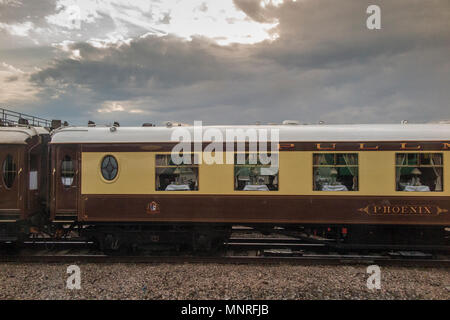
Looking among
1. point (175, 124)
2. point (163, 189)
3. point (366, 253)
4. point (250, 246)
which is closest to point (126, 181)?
point (163, 189)

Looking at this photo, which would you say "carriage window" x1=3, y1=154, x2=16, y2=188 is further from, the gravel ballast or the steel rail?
the gravel ballast

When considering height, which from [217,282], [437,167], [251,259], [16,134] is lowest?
[217,282]

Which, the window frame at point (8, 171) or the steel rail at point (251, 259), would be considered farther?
the window frame at point (8, 171)

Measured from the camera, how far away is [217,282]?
5.95 m

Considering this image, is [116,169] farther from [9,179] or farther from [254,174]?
[254,174]

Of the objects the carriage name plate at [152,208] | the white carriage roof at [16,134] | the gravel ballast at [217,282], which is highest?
the white carriage roof at [16,134]

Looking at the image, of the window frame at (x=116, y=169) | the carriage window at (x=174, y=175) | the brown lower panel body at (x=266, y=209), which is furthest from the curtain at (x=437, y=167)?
the window frame at (x=116, y=169)

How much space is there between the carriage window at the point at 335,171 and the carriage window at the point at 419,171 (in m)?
1.07

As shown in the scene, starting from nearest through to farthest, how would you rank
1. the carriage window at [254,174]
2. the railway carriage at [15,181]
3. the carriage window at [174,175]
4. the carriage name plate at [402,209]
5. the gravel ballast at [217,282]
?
1. the gravel ballast at [217,282]
2. the carriage name plate at [402,209]
3. the carriage window at [254,174]
4. the carriage window at [174,175]
5. the railway carriage at [15,181]

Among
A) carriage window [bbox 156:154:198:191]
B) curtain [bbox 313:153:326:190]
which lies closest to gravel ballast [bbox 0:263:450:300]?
carriage window [bbox 156:154:198:191]

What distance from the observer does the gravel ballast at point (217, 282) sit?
18.0ft

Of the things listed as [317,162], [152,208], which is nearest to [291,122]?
[317,162]

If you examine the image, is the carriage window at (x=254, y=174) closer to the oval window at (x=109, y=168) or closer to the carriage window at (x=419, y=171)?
the carriage window at (x=419, y=171)

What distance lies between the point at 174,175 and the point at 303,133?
3.56m
